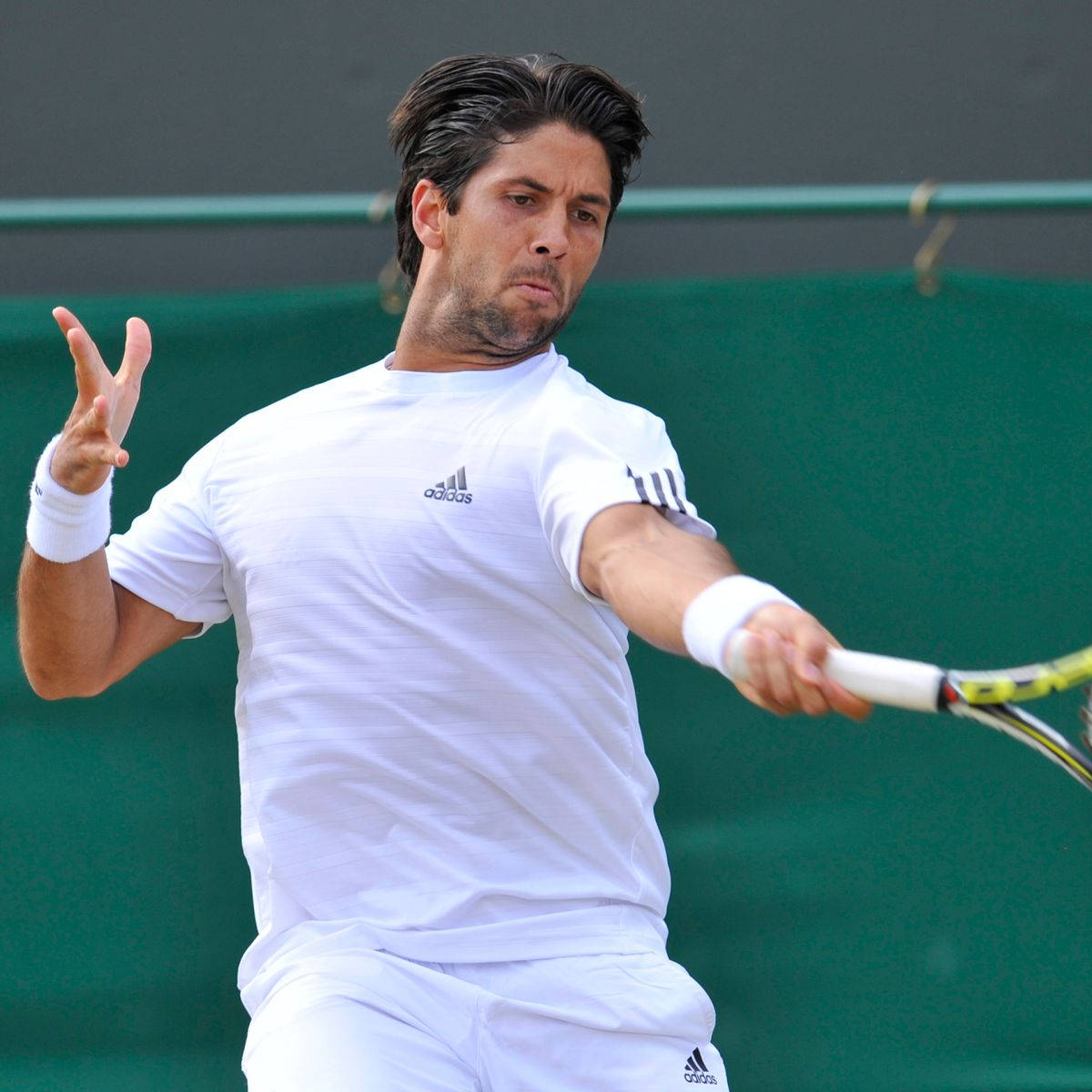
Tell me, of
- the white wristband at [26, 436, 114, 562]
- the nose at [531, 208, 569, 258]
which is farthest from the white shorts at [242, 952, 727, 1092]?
the nose at [531, 208, 569, 258]

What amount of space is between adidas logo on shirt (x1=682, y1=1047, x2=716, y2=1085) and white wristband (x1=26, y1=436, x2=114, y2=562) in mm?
1063

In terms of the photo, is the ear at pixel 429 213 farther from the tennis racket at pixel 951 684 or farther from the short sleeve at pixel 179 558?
the tennis racket at pixel 951 684

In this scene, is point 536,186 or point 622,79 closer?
point 536,186

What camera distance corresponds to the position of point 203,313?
2.90 metres

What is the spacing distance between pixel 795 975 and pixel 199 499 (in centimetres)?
131

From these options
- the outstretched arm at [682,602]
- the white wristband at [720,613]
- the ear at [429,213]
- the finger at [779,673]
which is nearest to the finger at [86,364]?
the ear at [429,213]

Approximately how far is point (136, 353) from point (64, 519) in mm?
254

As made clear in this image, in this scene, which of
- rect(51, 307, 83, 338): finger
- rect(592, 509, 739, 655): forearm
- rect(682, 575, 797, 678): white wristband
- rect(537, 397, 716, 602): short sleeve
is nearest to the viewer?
rect(682, 575, 797, 678): white wristband

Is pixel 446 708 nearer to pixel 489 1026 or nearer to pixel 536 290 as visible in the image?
pixel 489 1026

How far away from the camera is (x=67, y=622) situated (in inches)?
92.3

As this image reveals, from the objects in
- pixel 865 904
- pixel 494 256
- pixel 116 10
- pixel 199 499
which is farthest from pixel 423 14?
pixel 865 904

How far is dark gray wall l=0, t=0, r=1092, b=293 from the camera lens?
11.2 feet

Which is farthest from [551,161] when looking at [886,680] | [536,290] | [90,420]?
[886,680]

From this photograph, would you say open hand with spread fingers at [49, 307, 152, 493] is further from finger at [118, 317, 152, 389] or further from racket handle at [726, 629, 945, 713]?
racket handle at [726, 629, 945, 713]
